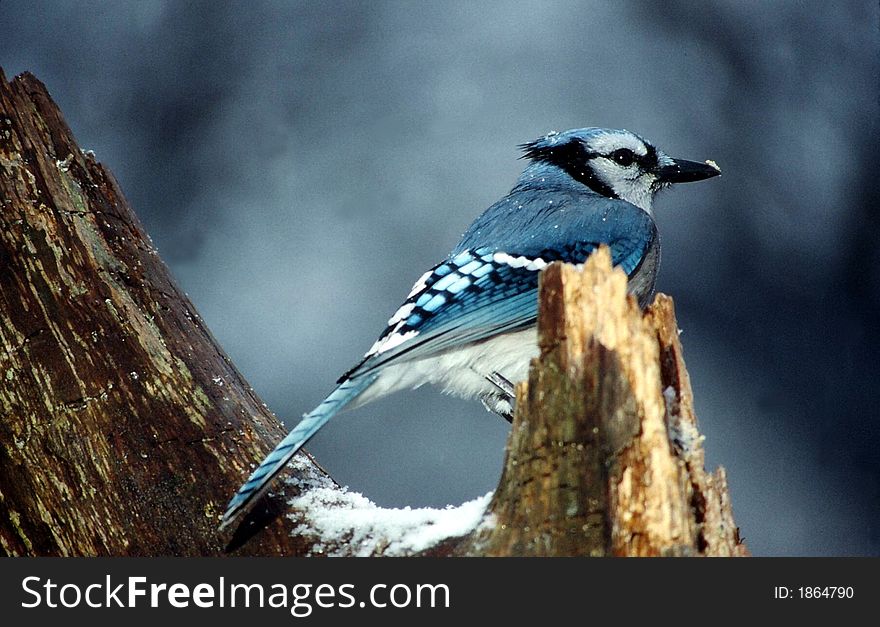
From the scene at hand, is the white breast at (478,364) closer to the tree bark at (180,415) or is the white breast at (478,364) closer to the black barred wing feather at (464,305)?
the black barred wing feather at (464,305)

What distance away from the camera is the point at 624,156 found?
2988 millimetres

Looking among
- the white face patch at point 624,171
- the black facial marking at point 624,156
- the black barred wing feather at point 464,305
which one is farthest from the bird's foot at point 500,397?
the black facial marking at point 624,156

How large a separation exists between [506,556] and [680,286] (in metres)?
2.22

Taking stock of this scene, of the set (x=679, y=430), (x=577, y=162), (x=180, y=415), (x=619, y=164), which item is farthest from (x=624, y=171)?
(x=180, y=415)

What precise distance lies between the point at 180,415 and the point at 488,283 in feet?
2.59

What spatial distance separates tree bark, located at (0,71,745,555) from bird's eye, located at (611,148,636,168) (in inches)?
50.1

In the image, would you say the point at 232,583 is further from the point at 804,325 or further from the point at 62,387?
the point at 804,325

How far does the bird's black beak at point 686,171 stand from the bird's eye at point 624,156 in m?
0.09

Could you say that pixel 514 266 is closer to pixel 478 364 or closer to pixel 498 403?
pixel 478 364

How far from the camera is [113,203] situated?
2258 mm

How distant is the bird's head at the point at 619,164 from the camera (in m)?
2.98

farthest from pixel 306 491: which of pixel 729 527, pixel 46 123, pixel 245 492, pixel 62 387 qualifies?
pixel 46 123

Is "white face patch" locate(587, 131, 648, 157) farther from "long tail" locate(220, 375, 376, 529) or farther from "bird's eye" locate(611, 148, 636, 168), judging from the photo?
"long tail" locate(220, 375, 376, 529)

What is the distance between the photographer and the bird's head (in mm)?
2982
